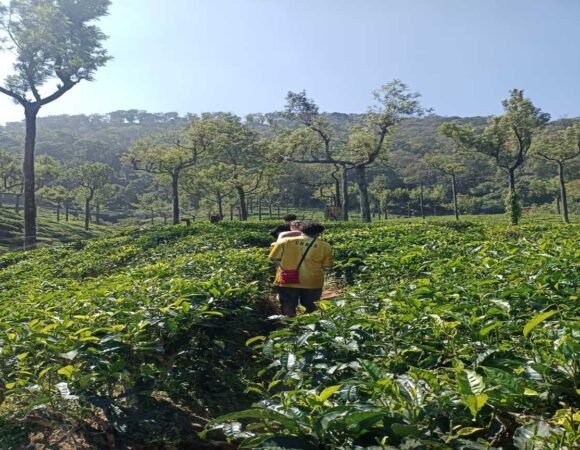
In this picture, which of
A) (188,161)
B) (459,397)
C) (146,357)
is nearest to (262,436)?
(459,397)

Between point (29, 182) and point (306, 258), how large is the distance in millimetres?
16136

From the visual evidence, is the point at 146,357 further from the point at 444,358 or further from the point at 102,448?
the point at 444,358

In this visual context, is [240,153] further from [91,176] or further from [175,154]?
[91,176]

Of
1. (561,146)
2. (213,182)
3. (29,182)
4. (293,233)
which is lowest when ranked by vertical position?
(293,233)

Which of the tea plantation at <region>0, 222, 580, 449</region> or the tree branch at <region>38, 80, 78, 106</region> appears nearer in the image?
the tea plantation at <region>0, 222, 580, 449</region>

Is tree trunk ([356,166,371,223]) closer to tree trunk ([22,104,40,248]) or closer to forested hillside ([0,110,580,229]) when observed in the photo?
forested hillside ([0,110,580,229])

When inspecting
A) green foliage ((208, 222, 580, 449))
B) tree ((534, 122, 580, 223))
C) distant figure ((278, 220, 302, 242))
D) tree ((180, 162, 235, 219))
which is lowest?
green foliage ((208, 222, 580, 449))

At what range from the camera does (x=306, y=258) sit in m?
5.88

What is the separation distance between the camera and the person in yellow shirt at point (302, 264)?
588 cm

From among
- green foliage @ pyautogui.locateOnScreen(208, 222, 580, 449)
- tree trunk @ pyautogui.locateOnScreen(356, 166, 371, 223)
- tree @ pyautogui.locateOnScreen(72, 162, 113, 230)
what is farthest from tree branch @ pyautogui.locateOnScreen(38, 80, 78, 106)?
tree @ pyautogui.locateOnScreen(72, 162, 113, 230)

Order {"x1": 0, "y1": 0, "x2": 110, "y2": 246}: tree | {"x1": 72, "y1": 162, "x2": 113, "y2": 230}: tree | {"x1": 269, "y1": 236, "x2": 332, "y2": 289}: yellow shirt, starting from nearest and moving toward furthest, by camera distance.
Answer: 1. {"x1": 269, "y1": 236, "x2": 332, "y2": 289}: yellow shirt
2. {"x1": 0, "y1": 0, "x2": 110, "y2": 246}: tree
3. {"x1": 72, "y1": 162, "x2": 113, "y2": 230}: tree

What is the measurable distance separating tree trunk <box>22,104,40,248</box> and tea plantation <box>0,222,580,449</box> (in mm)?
15696

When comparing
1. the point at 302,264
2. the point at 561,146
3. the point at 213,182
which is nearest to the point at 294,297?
the point at 302,264

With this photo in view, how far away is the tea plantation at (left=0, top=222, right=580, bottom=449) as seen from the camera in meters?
1.83
